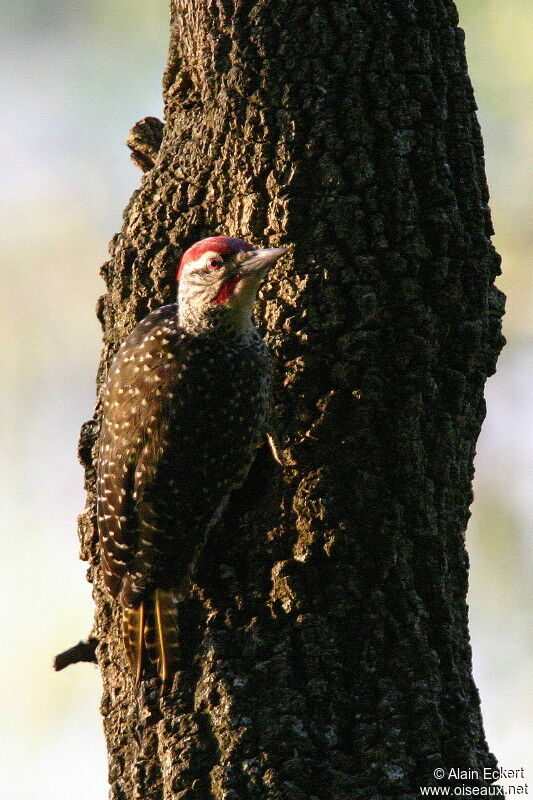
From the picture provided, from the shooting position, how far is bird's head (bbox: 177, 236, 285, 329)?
4414 millimetres

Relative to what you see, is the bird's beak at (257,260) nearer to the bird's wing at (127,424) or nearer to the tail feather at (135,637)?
the bird's wing at (127,424)

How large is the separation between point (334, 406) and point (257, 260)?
0.61m

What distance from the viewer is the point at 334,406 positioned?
4406 millimetres

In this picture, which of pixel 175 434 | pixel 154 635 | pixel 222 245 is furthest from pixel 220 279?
pixel 154 635

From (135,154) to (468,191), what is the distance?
5.04 feet

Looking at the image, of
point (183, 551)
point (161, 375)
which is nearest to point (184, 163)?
point (161, 375)

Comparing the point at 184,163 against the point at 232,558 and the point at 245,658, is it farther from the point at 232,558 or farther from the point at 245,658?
the point at 245,658

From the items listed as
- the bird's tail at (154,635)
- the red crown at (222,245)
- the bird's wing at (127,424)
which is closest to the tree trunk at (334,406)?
the bird's tail at (154,635)

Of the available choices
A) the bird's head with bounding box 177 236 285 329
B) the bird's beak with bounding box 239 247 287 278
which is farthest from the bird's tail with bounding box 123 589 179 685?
the bird's beak with bounding box 239 247 287 278

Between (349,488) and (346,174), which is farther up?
(346,174)

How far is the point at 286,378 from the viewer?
4574 mm

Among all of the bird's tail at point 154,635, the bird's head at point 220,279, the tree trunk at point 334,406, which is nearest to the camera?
the tree trunk at point 334,406

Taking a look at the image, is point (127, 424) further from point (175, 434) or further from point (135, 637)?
point (135, 637)

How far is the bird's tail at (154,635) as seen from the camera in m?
4.28
